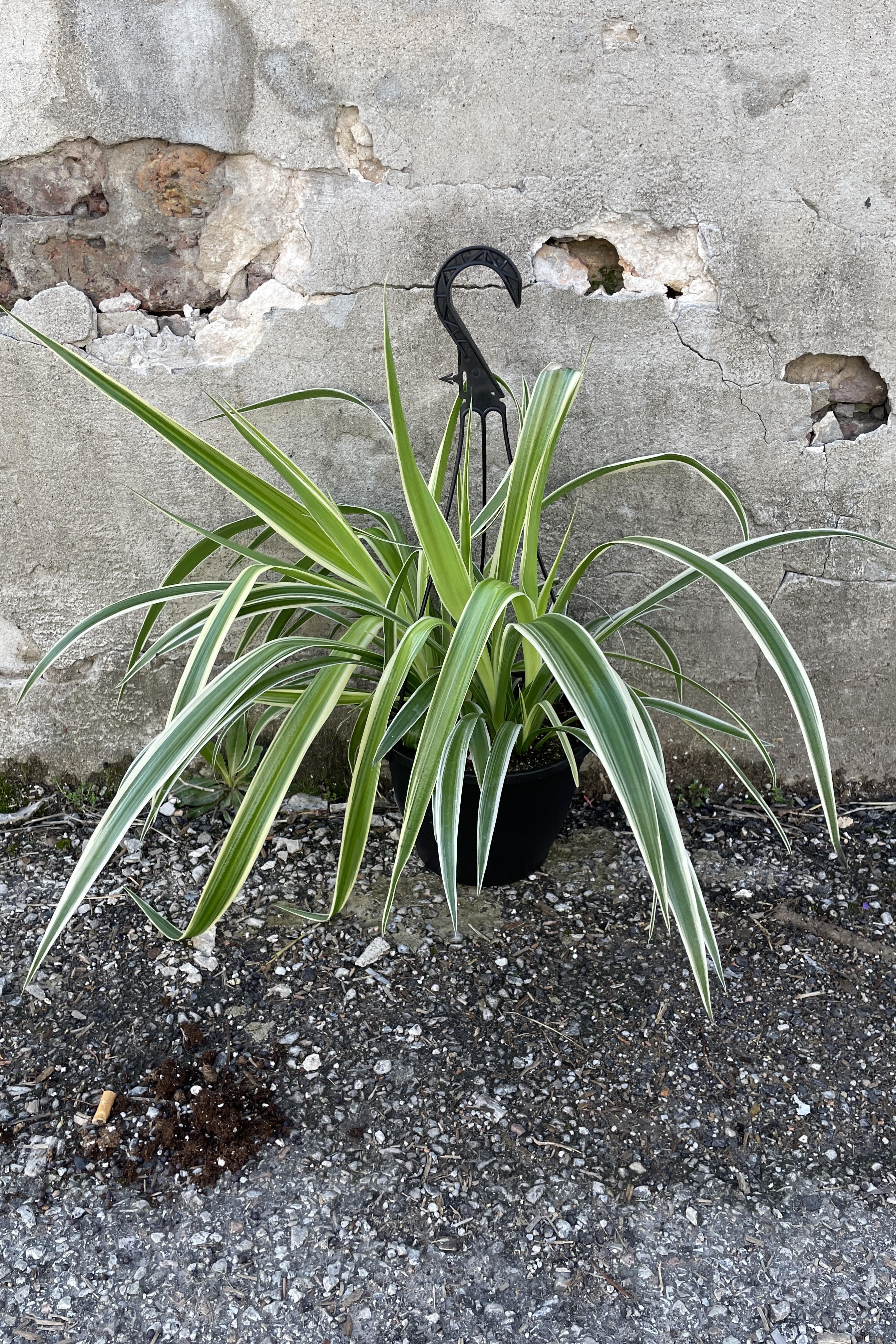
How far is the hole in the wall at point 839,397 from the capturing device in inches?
68.7

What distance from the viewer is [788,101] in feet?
5.20

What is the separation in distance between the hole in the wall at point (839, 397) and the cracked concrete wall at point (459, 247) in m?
0.02

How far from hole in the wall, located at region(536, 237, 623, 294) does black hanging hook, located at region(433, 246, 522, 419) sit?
0.16 meters

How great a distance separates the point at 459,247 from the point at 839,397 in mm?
787

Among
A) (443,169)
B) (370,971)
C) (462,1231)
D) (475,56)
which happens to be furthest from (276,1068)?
(475,56)

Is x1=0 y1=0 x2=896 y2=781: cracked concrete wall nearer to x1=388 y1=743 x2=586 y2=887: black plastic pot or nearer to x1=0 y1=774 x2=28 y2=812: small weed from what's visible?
x1=0 y1=774 x2=28 y2=812: small weed

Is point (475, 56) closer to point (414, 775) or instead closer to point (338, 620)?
point (338, 620)

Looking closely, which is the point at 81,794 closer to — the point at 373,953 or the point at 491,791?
the point at 373,953

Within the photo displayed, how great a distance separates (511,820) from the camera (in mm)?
1574

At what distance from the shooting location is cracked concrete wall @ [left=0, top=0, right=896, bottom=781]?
1.58m

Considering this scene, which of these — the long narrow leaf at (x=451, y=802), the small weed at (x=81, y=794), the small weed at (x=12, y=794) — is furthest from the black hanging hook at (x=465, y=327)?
the small weed at (x=12, y=794)

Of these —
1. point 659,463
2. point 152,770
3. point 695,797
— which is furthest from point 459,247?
point 695,797

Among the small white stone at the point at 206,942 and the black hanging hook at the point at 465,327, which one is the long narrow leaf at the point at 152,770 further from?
the black hanging hook at the point at 465,327

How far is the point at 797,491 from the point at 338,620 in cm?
95
